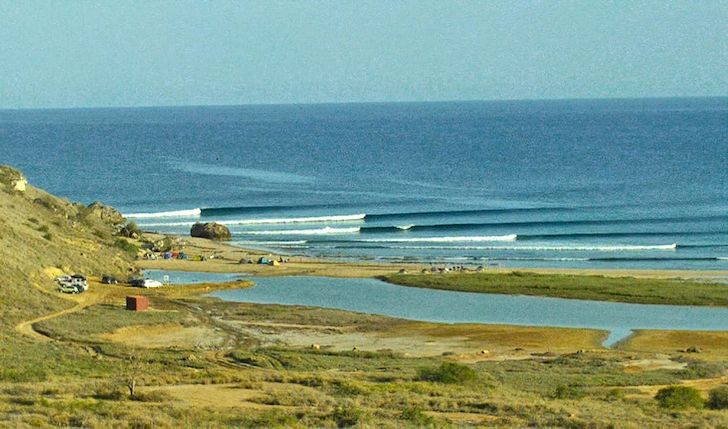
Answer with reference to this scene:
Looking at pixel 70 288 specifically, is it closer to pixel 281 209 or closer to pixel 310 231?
pixel 310 231

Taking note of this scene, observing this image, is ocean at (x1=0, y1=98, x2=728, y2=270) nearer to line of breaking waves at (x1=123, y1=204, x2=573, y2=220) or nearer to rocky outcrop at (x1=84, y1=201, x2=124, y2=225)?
line of breaking waves at (x1=123, y1=204, x2=573, y2=220)

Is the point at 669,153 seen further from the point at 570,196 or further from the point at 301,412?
the point at 301,412

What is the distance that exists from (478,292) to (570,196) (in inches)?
2017

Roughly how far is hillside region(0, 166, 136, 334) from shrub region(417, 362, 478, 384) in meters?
17.3

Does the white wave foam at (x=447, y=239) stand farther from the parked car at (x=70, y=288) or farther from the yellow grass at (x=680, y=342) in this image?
the yellow grass at (x=680, y=342)

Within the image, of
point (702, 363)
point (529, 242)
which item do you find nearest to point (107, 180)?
point (529, 242)

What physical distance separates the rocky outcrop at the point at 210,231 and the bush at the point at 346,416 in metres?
59.8

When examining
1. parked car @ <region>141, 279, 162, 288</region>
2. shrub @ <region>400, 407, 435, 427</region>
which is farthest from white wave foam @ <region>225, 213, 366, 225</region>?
shrub @ <region>400, 407, 435, 427</region>

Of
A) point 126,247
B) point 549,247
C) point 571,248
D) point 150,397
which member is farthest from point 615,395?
point 549,247

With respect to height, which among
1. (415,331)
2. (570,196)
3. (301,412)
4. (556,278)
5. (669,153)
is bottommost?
(301,412)

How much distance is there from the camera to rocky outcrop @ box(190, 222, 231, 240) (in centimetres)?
8825

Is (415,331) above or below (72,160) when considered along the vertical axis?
below

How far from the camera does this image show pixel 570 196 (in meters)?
114

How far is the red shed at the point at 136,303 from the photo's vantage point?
53.7m
